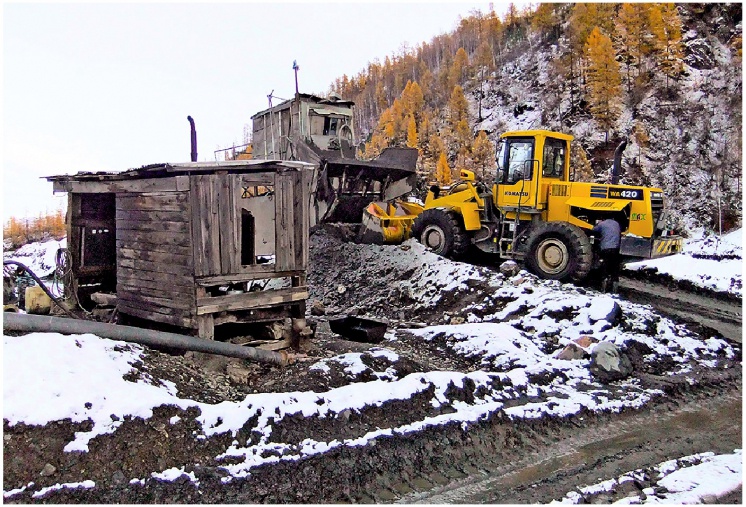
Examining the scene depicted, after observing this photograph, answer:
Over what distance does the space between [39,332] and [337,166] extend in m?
8.72

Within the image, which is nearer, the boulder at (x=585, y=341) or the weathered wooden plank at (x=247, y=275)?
the weathered wooden plank at (x=247, y=275)

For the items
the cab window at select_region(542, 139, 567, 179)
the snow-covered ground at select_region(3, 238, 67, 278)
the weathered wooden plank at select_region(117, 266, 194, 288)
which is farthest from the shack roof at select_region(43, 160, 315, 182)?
the snow-covered ground at select_region(3, 238, 67, 278)

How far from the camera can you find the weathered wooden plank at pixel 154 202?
7.07 metres

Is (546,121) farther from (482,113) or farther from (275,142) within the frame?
(275,142)

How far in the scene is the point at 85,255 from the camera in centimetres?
914

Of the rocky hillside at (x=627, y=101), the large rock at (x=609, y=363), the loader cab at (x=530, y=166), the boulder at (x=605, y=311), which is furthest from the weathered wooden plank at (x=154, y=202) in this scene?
the rocky hillside at (x=627, y=101)

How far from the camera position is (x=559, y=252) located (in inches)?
443

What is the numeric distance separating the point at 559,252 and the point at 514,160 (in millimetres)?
2282

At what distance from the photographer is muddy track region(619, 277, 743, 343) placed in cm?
972

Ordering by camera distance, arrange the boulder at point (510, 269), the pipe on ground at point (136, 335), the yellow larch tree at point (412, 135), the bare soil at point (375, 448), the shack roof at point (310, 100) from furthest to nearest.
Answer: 1. the yellow larch tree at point (412, 135)
2. the shack roof at point (310, 100)
3. the boulder at point (510, 269)
4. the pipe on ground at point (136, 335)
5. the bare soil at point (375, 448)

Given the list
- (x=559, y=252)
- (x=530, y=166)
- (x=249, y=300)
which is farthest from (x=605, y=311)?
(x=249, y=300)

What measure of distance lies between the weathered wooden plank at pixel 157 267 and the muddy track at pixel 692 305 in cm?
827

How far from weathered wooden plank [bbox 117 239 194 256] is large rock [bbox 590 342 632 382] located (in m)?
5.69

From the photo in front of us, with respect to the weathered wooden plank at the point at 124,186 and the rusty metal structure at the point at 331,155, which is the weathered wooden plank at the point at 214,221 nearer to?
the weathered wooden plank at the point at 124,186
